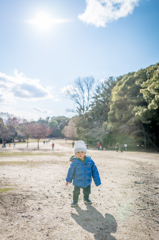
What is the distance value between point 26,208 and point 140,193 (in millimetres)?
3298

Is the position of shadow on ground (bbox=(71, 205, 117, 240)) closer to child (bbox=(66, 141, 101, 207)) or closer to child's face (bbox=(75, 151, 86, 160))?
child (bbox=(66, 141, 101, 207))

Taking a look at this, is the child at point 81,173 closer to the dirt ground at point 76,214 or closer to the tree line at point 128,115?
the dirt ground at point 76,214

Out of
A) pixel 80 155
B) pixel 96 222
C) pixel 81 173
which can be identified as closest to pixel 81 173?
pixel 81 173

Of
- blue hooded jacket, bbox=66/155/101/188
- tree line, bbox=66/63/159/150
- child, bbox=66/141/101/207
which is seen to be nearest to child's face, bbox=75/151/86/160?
child, bbox=66/141/101/207

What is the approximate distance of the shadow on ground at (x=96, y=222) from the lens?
231 cm

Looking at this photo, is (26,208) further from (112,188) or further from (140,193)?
(140,193)

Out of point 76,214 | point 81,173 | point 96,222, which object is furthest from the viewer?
point 81,173

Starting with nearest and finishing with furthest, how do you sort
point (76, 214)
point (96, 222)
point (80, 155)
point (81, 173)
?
1. point (96, 222)
2. point (76, 214)
3. point (81, 173)
4. point (80, 155)

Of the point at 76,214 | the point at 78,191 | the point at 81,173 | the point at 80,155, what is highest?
the point at 80,155

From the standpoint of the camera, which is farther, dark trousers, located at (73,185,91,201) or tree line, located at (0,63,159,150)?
tree line, located at (0,63,159,150)

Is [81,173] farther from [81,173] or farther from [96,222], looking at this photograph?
[96,222]

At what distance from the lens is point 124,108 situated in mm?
23266

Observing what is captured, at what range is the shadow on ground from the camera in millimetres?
2314

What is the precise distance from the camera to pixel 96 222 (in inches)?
105
